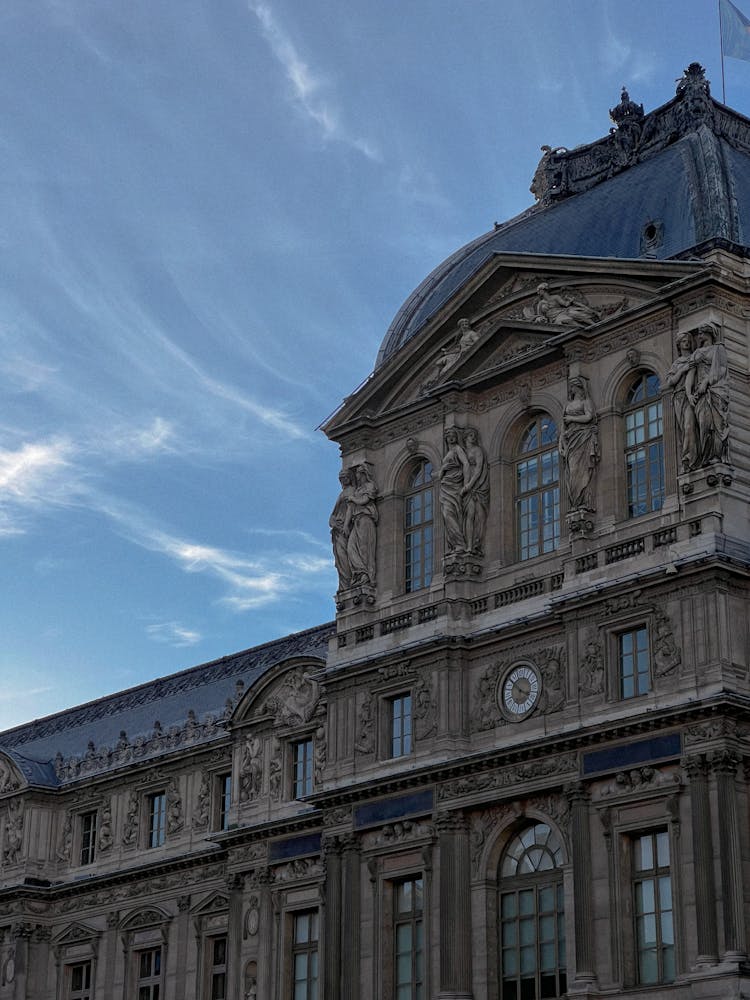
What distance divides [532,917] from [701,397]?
13.6 meters

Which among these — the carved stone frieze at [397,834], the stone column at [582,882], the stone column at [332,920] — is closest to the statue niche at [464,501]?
the carved stone frieze at [397,834]

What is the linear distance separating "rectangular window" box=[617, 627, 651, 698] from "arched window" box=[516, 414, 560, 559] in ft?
13.7

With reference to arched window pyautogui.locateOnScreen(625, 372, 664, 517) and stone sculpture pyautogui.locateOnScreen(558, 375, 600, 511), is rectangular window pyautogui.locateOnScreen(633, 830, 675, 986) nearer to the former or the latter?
arched window pyautogui.locateOnScreen(625, 372, 664, 517)

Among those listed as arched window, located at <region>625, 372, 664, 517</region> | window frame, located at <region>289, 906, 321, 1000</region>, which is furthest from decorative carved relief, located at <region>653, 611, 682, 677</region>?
window frame, located at <region>289, 906, 321, 1000</region>

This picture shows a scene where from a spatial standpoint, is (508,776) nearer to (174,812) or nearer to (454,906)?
(454,906)

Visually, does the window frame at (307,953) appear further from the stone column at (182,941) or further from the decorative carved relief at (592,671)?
the decorative carved relief at (592,671)

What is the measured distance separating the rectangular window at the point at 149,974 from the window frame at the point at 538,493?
22.1m

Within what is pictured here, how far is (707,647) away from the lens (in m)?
46.2

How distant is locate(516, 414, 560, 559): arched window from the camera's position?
52188mm

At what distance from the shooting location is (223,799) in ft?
217

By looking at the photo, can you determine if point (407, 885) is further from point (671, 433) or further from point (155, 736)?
point (155, 736)

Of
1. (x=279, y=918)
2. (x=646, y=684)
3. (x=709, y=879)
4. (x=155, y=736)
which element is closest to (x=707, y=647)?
(x=646, y=684)

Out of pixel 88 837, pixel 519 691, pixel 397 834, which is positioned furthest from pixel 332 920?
pixel 88 837

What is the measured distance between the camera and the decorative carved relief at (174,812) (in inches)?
2640
